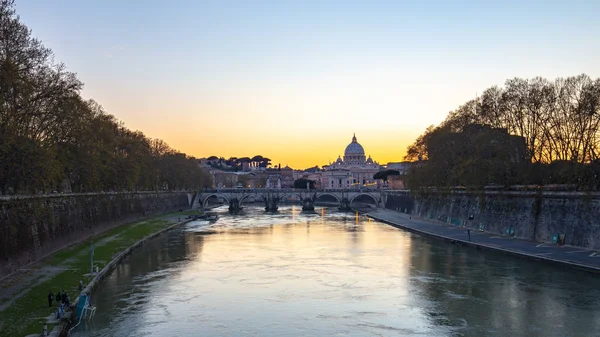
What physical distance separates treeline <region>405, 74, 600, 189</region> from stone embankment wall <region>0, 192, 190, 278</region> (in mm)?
35292

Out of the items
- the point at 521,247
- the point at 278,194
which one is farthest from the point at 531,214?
the point at 278,194

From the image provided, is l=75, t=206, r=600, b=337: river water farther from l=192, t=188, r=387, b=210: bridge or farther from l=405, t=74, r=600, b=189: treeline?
l=192, t=188, r=387, b=210: bridge

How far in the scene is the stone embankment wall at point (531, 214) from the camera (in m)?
43.2

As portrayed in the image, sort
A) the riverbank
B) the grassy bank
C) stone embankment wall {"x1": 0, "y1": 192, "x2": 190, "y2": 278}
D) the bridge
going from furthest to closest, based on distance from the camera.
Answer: the bridge → the riverbank → stone embankment wall {"x1": 0, "y1": 192, "x2": 190, "y2": 278} → the grassy bank

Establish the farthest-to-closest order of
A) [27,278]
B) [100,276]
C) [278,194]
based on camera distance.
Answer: [278,194], [100,276], [27,278]

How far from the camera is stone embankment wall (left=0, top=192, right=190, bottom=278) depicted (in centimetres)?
3359

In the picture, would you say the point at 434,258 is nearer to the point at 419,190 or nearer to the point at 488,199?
the point at 488,199

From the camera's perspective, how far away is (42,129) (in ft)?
144

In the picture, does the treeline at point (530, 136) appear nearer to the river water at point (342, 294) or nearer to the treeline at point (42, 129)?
the river water at point (342, 294)

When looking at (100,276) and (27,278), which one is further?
(100,276)

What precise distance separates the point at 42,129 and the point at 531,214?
39115 millimetres

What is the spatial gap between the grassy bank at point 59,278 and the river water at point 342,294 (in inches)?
59.3

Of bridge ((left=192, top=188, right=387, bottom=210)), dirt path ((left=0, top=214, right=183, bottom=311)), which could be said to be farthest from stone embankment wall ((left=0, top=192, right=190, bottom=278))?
bridge ((left=192, top=188, right=387, bottom=210))

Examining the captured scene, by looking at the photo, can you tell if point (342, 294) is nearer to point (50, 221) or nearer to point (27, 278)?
point (27, 278)
